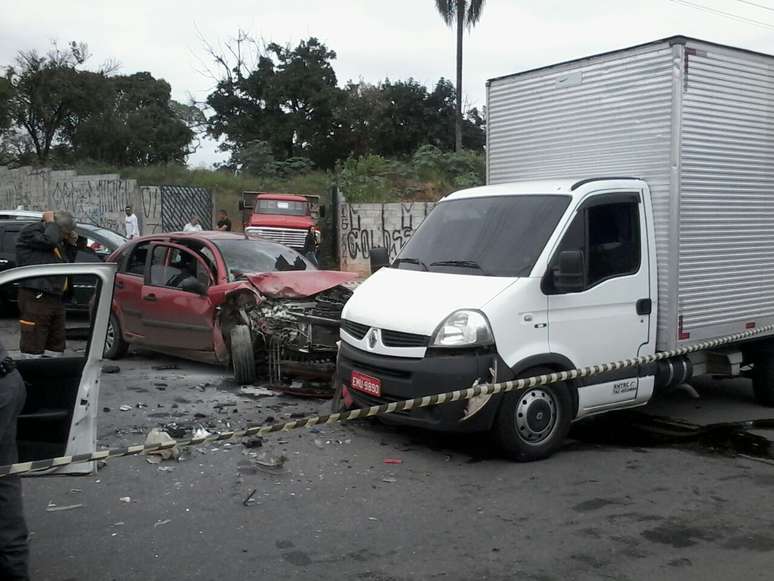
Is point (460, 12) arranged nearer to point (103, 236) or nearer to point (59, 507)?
point (103, 236)

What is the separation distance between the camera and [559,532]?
4.51 metres

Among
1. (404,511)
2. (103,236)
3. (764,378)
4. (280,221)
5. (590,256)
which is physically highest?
(280,221)

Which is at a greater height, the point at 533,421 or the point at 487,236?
the point at 487,236

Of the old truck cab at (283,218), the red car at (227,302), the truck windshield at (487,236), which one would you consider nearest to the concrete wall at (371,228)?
the old truck cab at (283,218)

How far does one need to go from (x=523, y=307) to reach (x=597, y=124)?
226 cm

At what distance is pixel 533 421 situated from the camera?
577 centimetres

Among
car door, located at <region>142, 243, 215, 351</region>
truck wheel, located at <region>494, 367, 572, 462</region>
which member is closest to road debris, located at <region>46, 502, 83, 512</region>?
truck wheel, located at <region>494, 367, 572, 462</region>

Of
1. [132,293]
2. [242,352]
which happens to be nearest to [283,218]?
[132,293]

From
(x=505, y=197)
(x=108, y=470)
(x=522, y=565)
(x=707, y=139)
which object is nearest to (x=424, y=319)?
(x=505, y=197)

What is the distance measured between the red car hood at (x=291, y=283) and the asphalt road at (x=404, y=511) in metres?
1.71

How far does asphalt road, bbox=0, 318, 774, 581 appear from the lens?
13.3 ft

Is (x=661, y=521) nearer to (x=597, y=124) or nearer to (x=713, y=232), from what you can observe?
(x=713, y=232)

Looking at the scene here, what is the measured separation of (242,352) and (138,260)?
104 inches

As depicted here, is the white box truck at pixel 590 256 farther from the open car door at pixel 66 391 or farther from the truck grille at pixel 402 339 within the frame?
the open car door at pixel 66 391
